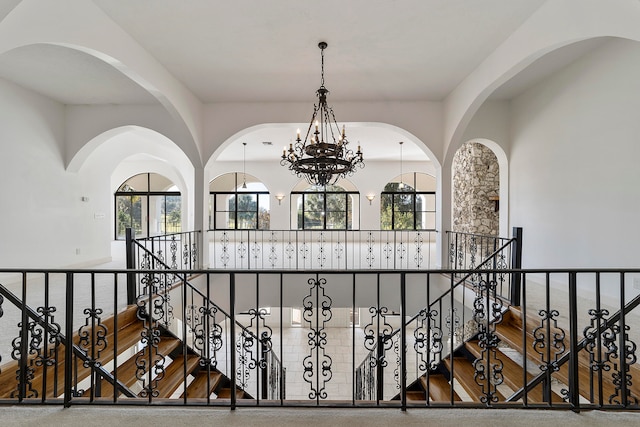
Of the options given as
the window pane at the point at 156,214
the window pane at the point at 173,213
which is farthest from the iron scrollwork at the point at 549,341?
the window pane at the point at 156,214

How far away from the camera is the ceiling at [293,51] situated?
11.0 feet

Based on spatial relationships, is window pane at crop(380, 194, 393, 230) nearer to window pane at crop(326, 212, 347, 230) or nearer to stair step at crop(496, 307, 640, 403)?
window pane at crop(326, 212, 347, 230)

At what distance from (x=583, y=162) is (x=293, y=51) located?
4.38m

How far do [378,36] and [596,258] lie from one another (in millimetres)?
4121

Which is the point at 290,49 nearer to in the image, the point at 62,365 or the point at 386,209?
the point at 62,365

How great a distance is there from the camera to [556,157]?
5164 millimetres

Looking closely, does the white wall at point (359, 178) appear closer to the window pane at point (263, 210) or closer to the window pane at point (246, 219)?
the window pane at point (263, 210)

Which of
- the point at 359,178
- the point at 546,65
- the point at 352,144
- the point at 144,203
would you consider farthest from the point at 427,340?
the point at 144,203

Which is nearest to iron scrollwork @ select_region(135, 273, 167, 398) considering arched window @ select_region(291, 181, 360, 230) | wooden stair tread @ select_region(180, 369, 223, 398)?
wooden stair tread @ select_region(180, 369, 223, 398)

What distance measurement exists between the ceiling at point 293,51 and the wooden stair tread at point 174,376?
3545 mm

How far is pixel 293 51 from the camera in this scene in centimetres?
417

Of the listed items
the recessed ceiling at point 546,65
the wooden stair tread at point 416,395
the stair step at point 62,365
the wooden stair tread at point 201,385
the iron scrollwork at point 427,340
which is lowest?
the wooden stair tread at point 416,395

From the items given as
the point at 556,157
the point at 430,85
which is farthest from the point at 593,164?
the point at 430,85

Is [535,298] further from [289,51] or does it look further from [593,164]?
[289,51]
